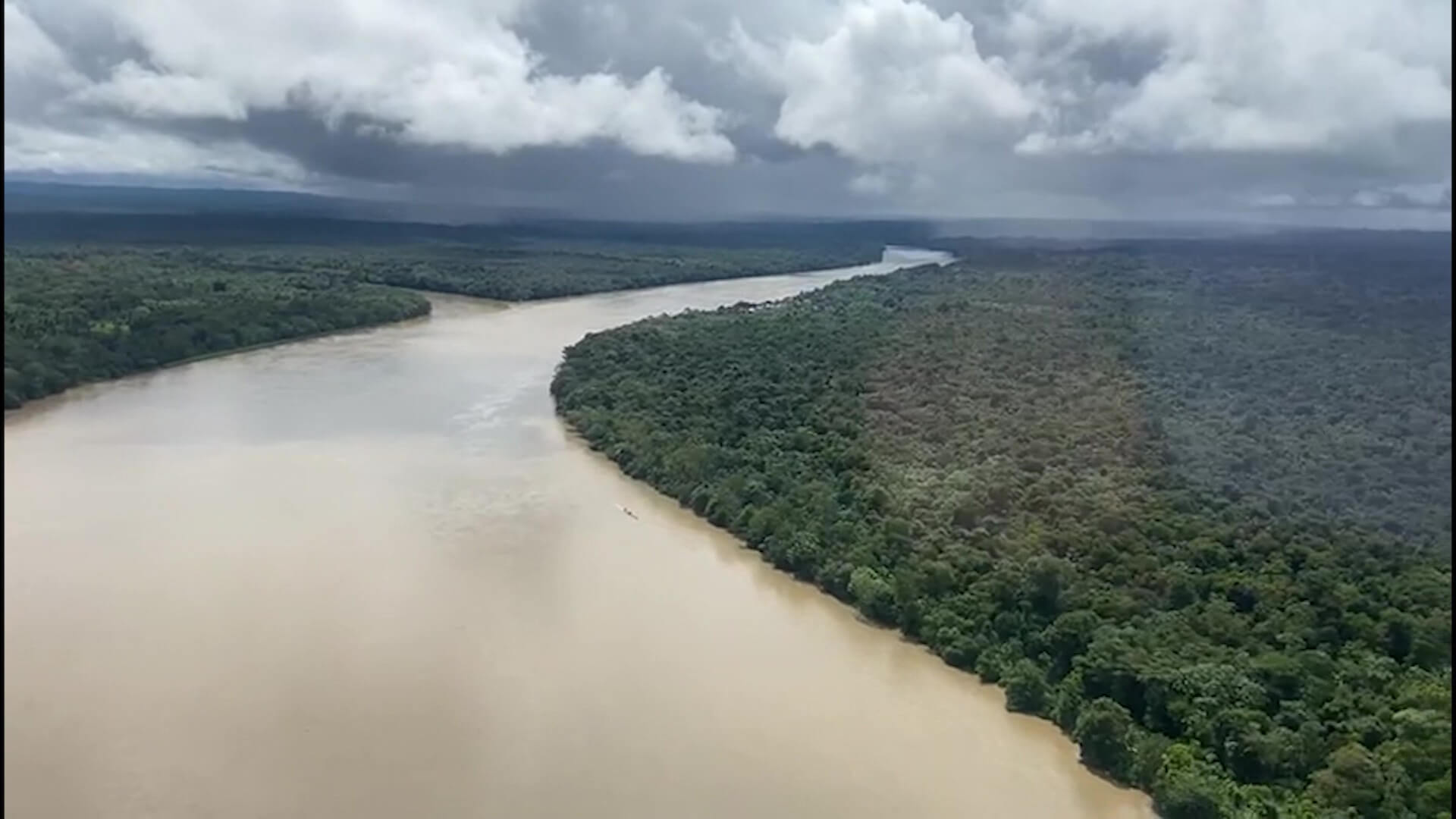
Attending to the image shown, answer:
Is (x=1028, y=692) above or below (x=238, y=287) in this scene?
below

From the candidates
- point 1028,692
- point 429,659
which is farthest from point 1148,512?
point 429,659

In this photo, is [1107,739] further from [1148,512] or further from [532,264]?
[532,264]

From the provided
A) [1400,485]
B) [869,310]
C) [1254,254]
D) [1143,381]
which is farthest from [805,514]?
[1254,254]

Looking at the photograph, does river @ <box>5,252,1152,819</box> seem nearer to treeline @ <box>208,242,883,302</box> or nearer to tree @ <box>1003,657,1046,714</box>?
tree @ <box>1003,657,1046,714</box>

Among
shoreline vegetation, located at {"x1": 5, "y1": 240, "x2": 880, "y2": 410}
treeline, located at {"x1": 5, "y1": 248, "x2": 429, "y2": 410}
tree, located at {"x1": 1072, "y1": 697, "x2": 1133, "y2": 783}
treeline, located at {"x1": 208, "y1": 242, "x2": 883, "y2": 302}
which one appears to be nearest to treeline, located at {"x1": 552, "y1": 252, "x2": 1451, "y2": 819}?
tree, located at {"x1": 1072, "y1": 697, "x2": 1133, "y2": 783}

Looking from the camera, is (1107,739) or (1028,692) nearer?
(1107,739)

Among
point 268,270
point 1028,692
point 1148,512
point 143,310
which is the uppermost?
point 143,310

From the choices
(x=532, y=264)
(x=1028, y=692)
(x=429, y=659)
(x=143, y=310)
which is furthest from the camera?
(x=532, y=264)

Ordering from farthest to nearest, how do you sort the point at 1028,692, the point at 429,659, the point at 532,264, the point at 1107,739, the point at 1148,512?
the point at 532,264
the point at 1148,512
the point at 429,659
the point at 1028,692
the point at 1107,739
